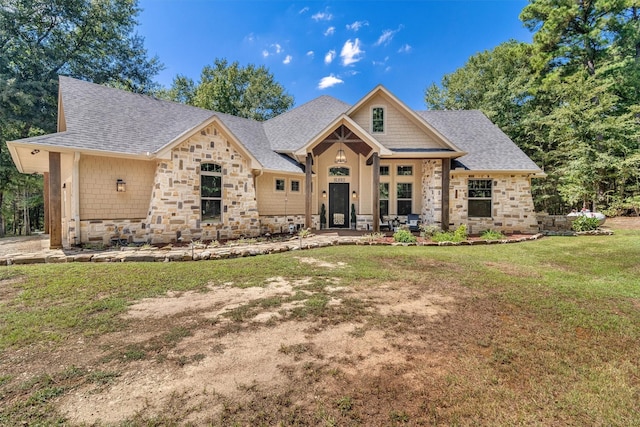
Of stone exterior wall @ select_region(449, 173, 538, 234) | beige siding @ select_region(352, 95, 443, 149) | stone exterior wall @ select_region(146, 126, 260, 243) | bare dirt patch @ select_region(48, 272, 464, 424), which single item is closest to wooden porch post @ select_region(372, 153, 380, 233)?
beige siding @ select_region(352, 95, 443, 149)

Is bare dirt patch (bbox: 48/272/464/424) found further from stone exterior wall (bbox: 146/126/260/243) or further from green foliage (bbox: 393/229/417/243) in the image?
stone exterior wall (bbox: 146/126/260/243)

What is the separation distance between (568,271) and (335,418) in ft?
21.5

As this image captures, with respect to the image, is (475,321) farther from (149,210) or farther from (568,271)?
(149,210)

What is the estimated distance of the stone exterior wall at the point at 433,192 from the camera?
12.0m

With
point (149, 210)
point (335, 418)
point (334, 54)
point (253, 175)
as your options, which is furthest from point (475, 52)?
point (335, 418)

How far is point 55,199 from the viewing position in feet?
25.1

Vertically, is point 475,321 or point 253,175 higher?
point 253,175

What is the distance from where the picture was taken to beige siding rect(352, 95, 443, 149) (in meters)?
12.5

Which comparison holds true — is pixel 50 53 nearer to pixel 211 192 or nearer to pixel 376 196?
pixel 211 192

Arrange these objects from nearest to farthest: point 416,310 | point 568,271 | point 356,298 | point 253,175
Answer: point 416,310, point 356,298, point 568,271, point 253,175

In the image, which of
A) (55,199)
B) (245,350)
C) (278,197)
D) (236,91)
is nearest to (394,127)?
(278,197)

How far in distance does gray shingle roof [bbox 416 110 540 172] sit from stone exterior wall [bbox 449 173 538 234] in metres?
0.50

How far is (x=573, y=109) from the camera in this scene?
51.4 feet

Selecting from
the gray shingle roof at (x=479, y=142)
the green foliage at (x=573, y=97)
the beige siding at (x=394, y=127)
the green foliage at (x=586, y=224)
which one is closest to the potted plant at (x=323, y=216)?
the beige siding at (x=394, y=127)
